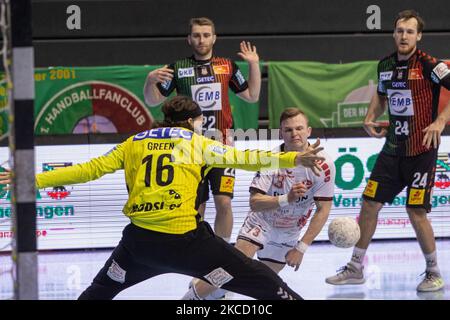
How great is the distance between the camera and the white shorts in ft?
22.6

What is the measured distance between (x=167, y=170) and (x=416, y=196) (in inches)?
115

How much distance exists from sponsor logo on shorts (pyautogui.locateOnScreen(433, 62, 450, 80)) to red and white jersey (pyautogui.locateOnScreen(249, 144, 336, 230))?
1.42 metres

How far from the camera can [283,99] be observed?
37.7 feet

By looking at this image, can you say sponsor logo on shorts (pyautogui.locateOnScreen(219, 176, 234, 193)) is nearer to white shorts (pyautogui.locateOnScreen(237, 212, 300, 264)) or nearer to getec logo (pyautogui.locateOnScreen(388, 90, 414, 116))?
white shorts (pyautogui.locateOnScreen(237, 212, 300, 264))

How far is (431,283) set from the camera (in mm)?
7668

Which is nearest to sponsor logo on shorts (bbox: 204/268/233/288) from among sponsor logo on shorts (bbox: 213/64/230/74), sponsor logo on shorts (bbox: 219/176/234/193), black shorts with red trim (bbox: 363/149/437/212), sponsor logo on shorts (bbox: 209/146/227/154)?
sponsor logo on shorts (bbox: 209/146/227/154)

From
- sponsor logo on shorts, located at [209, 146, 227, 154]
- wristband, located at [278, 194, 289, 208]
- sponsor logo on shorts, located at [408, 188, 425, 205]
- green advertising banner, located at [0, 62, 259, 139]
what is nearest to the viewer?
sponsor logo on shorts, located at [209, 146, 227, 154]

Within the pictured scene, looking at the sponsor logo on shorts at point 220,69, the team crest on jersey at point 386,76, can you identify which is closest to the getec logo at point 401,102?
the team crest on jersey at point 386,76

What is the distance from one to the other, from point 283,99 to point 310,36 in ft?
5.01

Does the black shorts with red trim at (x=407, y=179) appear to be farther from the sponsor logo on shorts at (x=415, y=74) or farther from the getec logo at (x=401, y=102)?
the sponsor logo on shorts at (x=415, y=74)

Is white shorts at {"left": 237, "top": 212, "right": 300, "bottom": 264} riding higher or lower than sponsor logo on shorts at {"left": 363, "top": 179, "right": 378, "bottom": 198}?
lower

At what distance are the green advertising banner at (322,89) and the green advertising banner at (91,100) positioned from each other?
0.81m

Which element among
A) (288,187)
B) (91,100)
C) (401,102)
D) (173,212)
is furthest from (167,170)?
(91,100)

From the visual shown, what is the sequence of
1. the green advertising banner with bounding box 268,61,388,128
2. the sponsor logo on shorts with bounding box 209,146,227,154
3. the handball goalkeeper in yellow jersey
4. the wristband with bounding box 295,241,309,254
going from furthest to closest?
the green advertising banner with bounding box 268,61,388,128 → the wristband with bounding box 295,241,309,254 → the sponsor logo on shorts with bounding box 209,146,227,154 → the handball goalkeeper in yellow jersey
